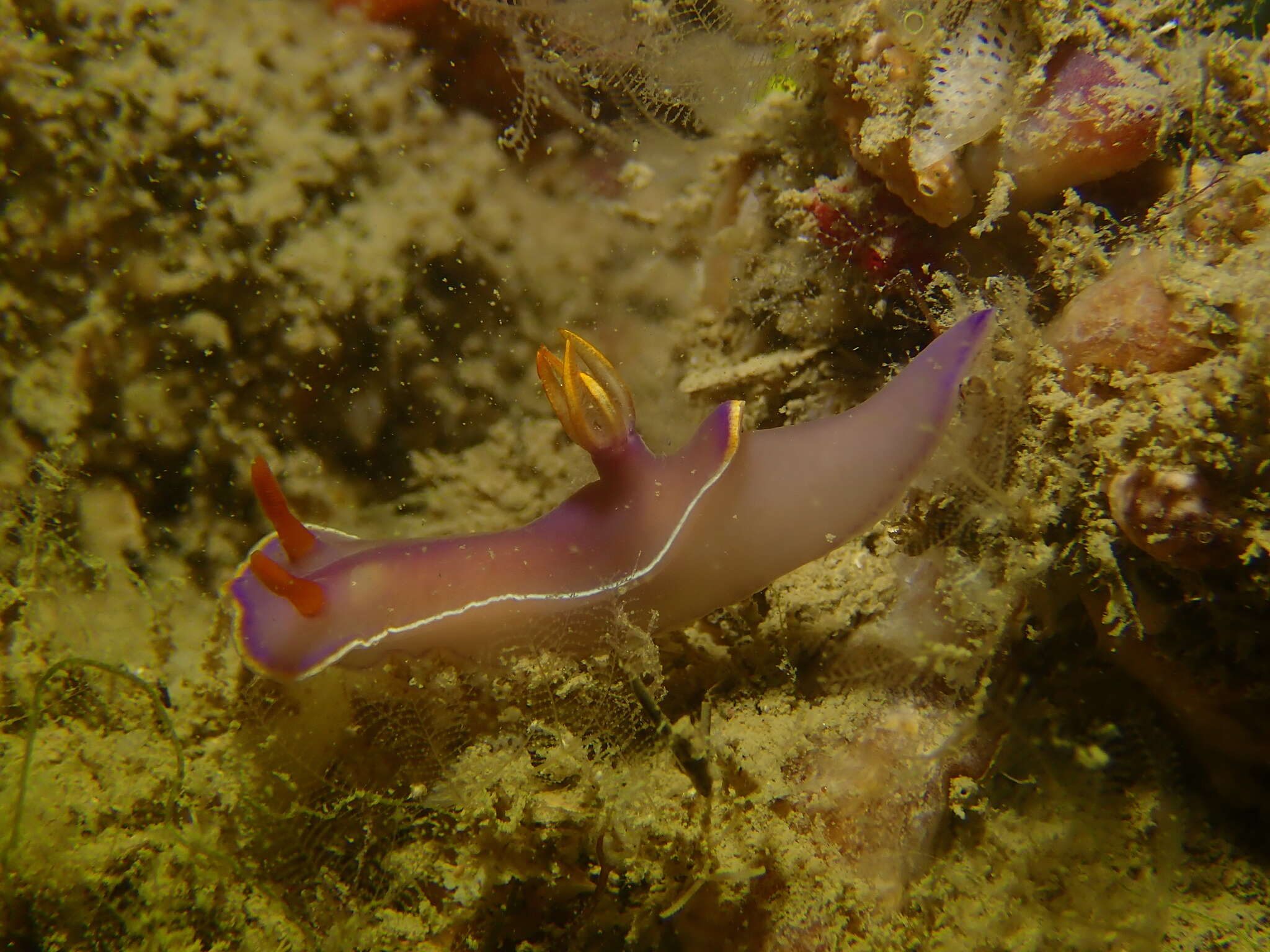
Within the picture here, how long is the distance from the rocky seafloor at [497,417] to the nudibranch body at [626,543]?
0.39 ft

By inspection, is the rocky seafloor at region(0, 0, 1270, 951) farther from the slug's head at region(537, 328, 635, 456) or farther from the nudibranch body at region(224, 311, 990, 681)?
the slug's head at region(537, 328, 635, 456)

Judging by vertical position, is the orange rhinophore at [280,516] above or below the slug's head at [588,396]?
below

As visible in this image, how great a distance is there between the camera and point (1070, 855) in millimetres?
2170

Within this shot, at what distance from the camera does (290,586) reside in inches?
82.1

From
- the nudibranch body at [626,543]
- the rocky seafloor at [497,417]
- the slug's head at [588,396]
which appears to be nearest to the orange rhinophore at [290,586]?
the nudibranch body at [626,543]

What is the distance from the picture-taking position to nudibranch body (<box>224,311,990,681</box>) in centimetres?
215

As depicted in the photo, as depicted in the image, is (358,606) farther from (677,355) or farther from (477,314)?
(677,355)

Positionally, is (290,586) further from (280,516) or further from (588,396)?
(588,396)

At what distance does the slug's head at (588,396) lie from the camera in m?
2.07

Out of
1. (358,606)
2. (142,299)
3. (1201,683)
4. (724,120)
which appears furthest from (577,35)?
(1201,683)

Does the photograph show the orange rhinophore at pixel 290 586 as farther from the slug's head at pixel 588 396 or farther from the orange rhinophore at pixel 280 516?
the slug's head at pixel 588 396

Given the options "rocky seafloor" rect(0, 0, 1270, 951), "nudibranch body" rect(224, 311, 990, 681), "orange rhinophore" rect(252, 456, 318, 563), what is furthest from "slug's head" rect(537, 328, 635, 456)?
"orange rhinophore" rect(252, 456, 318, 563)

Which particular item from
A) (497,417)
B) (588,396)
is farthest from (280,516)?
(588,396)

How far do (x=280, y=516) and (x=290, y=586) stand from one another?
0.24 meters
